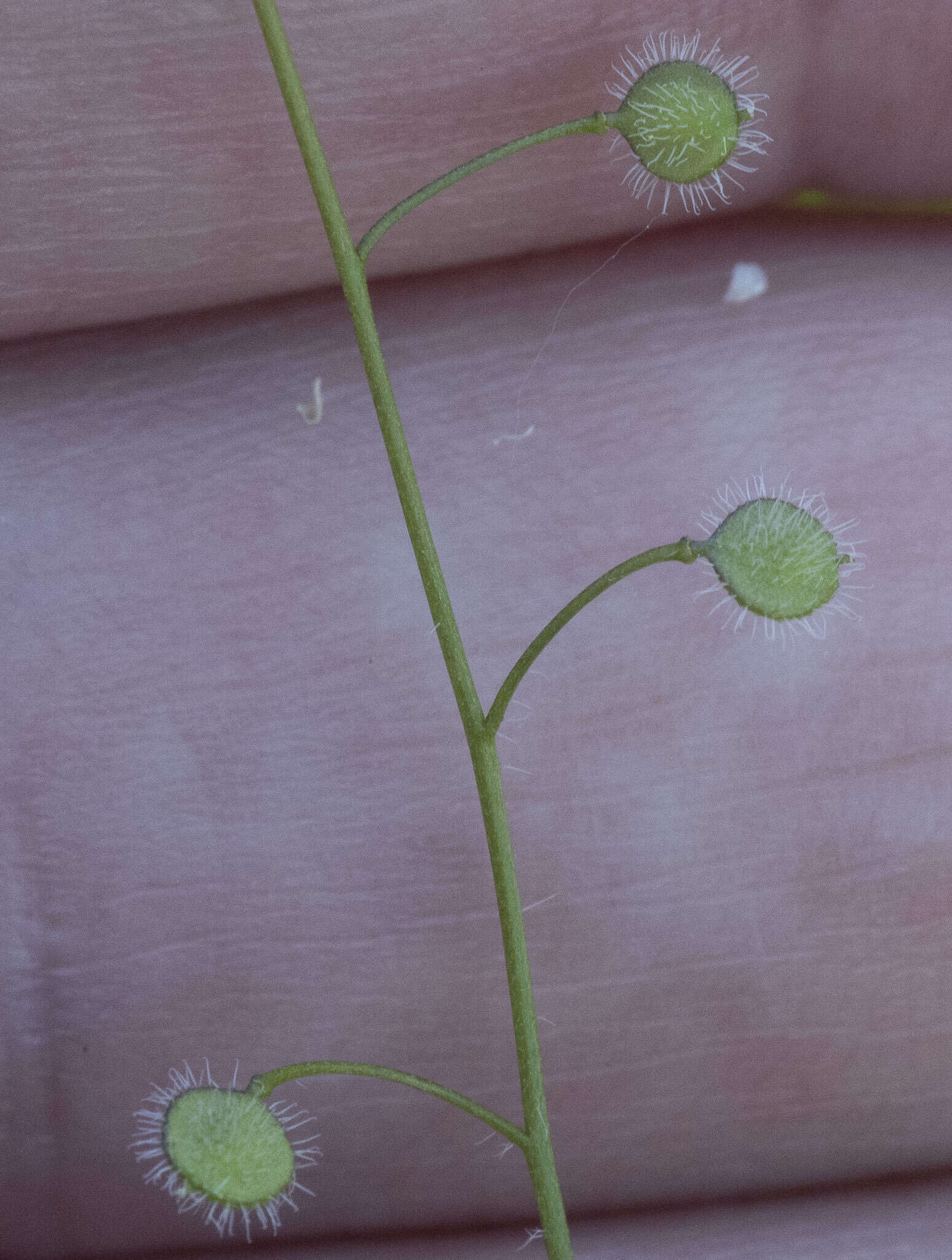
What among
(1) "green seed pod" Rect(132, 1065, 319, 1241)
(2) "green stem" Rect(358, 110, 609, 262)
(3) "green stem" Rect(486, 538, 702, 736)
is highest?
(2) "green stem" Rect(358, 110, 609, 262)

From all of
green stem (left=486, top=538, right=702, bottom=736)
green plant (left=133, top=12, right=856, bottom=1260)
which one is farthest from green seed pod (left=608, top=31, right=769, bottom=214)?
green stem (left=486, top=538, right=702, bottom=736)

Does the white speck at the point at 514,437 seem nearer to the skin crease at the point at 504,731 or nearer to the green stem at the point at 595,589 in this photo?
the skin crease at the point at 504,731

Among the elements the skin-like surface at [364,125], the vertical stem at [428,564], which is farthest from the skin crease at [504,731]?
the vertical stem at [428,564]

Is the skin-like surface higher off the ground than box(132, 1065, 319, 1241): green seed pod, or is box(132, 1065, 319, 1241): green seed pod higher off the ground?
the skin-like surface

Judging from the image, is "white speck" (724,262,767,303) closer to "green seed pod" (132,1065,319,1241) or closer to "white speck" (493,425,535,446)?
"white speck" (493,425,535,446)

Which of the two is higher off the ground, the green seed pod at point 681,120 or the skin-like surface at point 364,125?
the skin-like surface at point 364,125

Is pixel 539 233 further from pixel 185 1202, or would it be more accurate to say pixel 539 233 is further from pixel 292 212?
pixel 185 1202

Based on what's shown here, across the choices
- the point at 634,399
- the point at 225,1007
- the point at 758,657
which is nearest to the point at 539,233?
the point at 634,399
